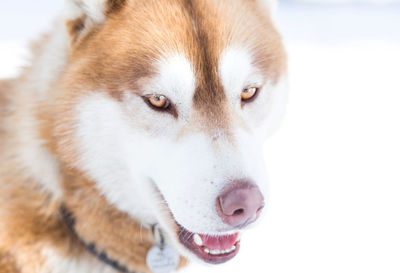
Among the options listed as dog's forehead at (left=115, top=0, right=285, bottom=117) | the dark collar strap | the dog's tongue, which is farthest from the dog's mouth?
dog's forehead at (left=115, top=0, right=285, bottom=117)

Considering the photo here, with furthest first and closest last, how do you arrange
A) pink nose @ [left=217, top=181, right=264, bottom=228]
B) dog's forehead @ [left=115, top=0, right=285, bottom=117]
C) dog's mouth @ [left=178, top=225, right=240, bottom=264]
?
dog's mouth @ [left=178, top=225, right=240, bottom=264], dog's forehead @ [left=115, top=0, right=285, bottom=117], pink nose @ [left=217, top=181, right=264, bottom=228]

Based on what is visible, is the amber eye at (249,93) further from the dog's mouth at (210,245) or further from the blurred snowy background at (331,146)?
the blurred snowy background at (331,146)

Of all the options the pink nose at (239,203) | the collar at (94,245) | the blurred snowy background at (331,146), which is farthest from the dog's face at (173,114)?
the blurred snowy background at (331,146)

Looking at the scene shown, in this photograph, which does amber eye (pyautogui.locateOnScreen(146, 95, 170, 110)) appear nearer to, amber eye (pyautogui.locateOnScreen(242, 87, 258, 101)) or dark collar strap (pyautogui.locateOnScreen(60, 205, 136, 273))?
amber eye (pyautogui.locateOnScreen(242, 87, 258, 101))

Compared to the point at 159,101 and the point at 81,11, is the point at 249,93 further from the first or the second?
the point at 81,11

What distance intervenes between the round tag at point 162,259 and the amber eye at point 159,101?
528 millimetres

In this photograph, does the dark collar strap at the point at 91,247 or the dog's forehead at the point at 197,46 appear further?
the dark collar strap at the point at 91,247

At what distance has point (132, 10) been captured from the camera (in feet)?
5.14

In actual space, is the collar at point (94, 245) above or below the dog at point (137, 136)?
below

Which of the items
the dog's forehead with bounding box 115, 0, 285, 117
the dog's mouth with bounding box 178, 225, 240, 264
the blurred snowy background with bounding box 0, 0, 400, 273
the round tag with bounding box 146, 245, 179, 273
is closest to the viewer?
the dog's forehead with bounding box 115, 0, 285, 117

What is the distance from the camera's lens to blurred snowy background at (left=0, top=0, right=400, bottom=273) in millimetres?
2482

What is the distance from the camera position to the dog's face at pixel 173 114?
1.43m

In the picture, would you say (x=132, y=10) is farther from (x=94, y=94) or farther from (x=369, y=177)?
(x=369, y=177)

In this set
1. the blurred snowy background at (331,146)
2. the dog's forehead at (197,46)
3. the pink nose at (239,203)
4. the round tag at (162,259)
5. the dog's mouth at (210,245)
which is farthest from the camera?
the blurred snowy background at (331,146)
